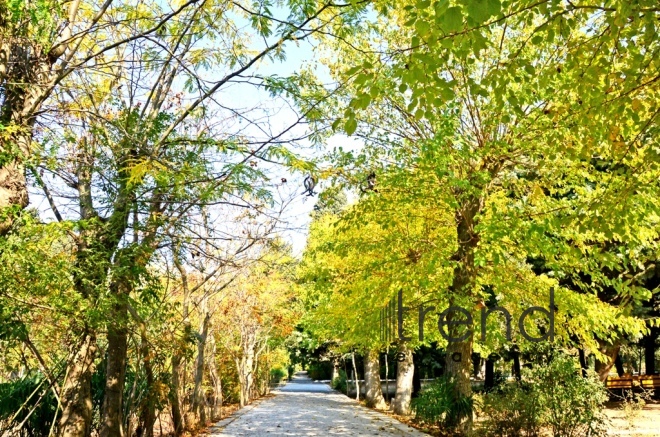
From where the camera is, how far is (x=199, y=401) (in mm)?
12836

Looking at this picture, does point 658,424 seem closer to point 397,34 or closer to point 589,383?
point 589,383

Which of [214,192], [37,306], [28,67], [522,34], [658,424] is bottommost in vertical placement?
[658,424]

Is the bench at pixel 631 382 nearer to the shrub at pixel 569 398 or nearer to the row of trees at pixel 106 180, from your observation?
the shrub at pixel 569 398

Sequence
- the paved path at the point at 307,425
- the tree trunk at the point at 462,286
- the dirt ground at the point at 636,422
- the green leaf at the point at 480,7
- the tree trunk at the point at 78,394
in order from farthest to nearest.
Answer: the paved path at the point at 307,425
the dirt ground at the point at 636,422
the tree trunk at the point at 462,286
the tree trunk at the point at 78,394
the green leaf at the point at 480,7

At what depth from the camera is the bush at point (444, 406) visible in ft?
32.8

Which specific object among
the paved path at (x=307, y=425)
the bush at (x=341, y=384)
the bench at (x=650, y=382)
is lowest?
the bush at (x=341, y=384)

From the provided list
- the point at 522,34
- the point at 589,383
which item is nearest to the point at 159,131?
the point at 522,34

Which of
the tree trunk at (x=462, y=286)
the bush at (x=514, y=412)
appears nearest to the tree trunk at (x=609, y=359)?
the bush at (x=514, y=412)

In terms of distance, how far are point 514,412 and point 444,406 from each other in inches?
60.4

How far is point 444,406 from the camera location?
11031 millimetres

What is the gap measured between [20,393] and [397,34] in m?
9.65

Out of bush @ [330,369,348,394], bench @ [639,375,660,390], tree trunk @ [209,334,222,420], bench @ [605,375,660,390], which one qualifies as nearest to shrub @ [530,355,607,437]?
tree trunk @ [209,334,222,420]

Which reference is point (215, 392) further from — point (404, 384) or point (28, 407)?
point (28, 407)

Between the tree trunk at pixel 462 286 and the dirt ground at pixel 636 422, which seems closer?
the tree trunk at pixel 462 286
